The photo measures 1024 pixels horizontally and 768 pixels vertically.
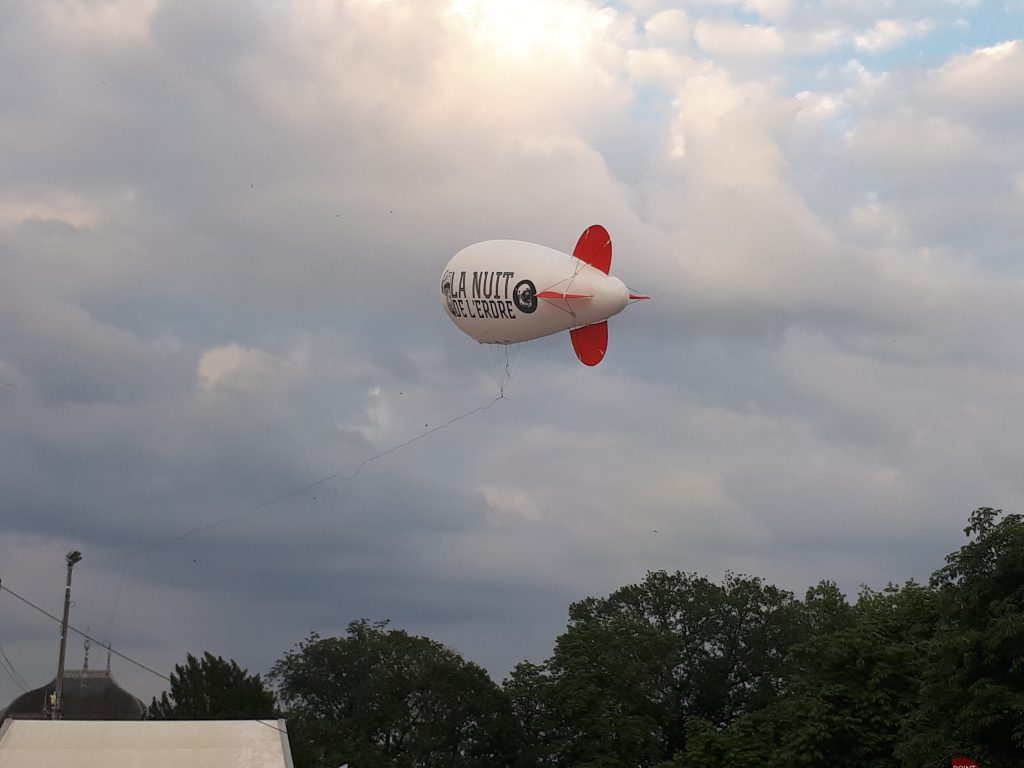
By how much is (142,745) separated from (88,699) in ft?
236

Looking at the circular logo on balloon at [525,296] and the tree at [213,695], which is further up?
the circular logo on balloon at [525,296]

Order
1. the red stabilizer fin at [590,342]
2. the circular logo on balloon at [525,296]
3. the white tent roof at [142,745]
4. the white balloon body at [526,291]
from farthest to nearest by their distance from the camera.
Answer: the red stabilizer fin at [590,342]
the circular logo on balloon at [525,296]
the white balloon body at [526,291]
the white tent roof at [142,745]

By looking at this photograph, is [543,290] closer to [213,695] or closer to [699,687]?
[213,695]

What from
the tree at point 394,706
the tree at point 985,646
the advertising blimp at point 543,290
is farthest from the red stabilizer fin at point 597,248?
the tree at point 394,706

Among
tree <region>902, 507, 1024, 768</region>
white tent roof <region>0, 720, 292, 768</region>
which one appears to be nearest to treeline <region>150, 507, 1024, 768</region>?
tree <region>902, 507, 1024, 768</region>

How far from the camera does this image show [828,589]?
100 m

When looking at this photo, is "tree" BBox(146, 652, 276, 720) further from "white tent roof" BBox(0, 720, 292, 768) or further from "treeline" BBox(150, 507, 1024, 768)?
"white tent roof" BBox(0, 720, 292, 768)

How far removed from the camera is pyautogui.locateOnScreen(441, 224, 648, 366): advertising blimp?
50.7 metres

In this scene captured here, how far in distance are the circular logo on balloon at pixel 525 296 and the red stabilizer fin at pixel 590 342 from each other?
2.29m

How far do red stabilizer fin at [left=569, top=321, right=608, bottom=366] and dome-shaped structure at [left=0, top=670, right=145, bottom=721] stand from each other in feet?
244

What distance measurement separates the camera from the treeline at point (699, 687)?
1978 inches

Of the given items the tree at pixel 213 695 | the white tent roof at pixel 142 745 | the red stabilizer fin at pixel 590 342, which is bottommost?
the white tent roof at pixel 142 745

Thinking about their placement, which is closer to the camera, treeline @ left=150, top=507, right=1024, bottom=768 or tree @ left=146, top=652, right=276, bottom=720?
treeline @ left=150, top=507, right=1024, bottom=768

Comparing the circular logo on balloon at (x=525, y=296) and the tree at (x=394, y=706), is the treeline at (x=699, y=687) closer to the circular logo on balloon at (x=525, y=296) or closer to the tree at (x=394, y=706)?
the tree at (x=394, y=706)
